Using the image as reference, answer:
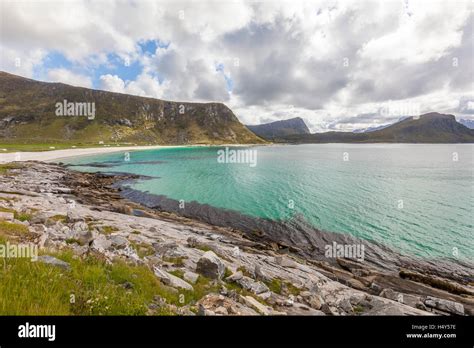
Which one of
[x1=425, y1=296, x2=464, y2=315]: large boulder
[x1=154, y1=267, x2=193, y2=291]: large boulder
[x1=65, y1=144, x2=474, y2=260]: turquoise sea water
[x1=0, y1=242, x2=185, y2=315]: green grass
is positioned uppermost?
[x1=0, y1=242, x2=185, y2=315]: green grass

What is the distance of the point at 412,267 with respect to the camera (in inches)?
782

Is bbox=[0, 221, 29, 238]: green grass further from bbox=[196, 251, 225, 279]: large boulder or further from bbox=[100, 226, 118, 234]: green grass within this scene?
bbox=[196, 251, 225, 279]: large boulder

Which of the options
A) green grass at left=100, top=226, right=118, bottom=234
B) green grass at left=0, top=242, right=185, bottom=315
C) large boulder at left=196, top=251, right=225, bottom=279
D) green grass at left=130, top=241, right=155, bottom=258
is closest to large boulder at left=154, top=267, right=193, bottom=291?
green grass at left=0, top=242, right=185, bottom=315

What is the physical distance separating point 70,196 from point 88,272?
1316 inches

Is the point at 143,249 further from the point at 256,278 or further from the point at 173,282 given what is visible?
the point at 256,278

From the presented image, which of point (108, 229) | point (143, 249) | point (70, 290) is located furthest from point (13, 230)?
point (70, 290)

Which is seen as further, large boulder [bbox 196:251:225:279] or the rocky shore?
large boulder [bbox 196:251:225:279]

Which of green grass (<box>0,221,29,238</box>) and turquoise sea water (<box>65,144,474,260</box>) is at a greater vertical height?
green grass (<box>0,221,29,238</box>)

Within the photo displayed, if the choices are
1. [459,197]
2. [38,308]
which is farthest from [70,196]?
[459,197]

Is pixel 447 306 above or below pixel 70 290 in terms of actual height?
below

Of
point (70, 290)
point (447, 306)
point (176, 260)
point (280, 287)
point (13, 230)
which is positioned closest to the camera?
point (70, 290)

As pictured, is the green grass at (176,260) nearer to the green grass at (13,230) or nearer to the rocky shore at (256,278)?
the rocky shore at (256,278)

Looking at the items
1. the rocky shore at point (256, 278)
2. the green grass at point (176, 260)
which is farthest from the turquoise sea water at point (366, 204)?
the green grass at point (176, 260)
